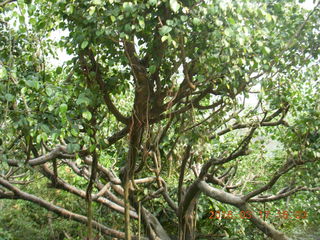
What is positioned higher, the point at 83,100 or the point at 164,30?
the point at 164,30

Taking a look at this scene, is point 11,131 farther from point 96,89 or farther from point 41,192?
point 41,192

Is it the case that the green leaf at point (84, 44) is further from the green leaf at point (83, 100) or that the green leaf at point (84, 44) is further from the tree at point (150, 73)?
the green leaf at point (83, 100)

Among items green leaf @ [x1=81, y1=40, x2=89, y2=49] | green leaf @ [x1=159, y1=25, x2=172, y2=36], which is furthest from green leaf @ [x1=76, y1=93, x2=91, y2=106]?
green leaf @ [x1=159, y1=25, x2=172, y2=36]

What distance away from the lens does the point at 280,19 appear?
10.5 ft
